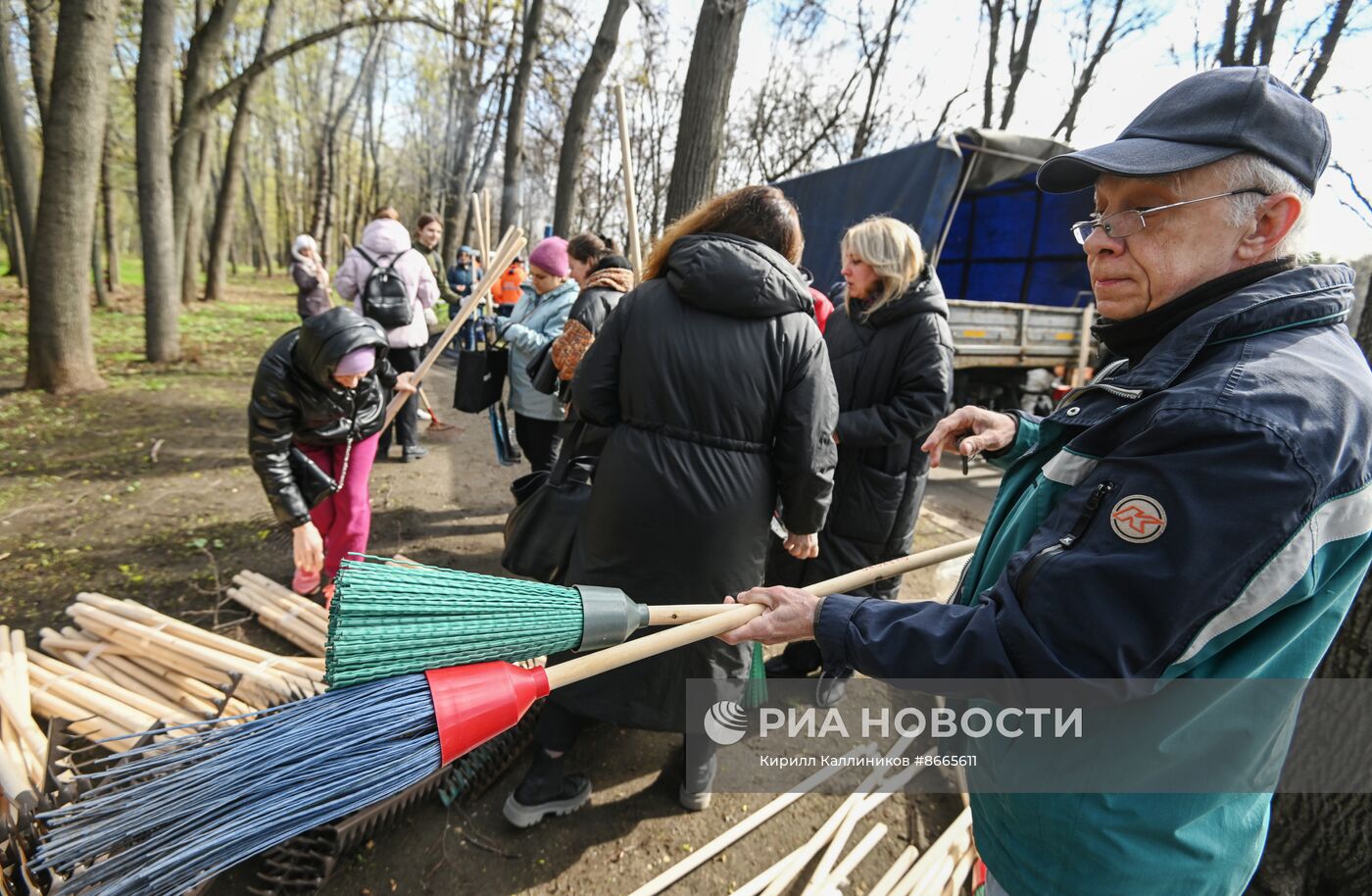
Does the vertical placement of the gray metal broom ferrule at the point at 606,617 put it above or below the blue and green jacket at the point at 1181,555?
below

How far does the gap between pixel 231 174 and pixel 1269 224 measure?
1965cm

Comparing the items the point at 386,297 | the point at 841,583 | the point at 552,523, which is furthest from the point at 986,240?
the point at 841,583

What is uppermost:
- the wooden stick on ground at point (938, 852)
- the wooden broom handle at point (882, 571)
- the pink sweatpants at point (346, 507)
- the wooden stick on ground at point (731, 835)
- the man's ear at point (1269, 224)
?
the man's ear at point (1269, 224)

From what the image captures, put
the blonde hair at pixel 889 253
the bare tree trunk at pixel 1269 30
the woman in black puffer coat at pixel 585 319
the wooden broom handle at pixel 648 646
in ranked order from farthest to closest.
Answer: the bare tree trunk at pixel 1269 30, the woman in black puffer coat at pixel 585 319, the blonde hair at pixel 889 253, the wooden broom handle at pixel 648 646

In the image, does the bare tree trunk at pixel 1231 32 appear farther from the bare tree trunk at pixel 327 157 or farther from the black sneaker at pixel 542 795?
the bare tree trunk at pixel 327 157

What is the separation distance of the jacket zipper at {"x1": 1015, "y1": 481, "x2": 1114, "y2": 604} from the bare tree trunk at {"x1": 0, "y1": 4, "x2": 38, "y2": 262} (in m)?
12.8

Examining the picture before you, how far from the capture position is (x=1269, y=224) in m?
1.10

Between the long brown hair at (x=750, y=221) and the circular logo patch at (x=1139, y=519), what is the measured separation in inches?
61.4

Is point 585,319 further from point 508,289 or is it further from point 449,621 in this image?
point 508,289

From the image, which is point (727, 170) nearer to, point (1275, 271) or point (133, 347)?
point (133, 347)

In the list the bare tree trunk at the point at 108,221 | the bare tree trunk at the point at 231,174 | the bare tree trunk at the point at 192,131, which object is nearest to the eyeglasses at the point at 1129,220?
the bare tree trunk at the point at 192,131

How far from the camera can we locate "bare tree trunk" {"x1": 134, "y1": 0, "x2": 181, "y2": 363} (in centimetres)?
805

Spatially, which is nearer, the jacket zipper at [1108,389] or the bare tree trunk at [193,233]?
the jacket zipper at [1108,389]

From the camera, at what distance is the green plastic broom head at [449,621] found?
1235mm
